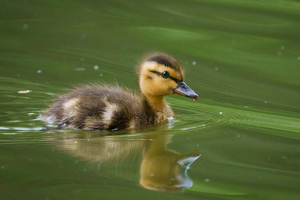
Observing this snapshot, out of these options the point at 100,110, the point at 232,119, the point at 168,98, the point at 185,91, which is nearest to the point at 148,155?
the point at 100,110

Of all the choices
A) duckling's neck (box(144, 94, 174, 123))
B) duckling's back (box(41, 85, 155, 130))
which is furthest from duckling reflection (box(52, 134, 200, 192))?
duckling's neck (box(144, 94, 174, 123))

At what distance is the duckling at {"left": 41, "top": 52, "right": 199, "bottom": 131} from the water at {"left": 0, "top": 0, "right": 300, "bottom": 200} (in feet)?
0.51

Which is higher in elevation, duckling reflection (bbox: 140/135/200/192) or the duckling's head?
the duckling's head

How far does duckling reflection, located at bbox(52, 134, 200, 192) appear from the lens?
3.18 metres

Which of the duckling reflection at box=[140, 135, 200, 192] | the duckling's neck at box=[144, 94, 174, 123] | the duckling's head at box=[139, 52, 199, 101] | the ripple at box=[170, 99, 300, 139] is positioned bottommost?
the duckling reflection at box=[140, 135, 200, 192]

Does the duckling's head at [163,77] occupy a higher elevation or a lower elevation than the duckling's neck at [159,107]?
higher

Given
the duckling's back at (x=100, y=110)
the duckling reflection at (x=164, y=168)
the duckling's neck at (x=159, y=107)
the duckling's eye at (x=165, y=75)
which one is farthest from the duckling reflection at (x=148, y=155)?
the duckling's eye at (x=165, y=75)

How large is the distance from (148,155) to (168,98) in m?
1.99

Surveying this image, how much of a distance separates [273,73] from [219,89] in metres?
0.76

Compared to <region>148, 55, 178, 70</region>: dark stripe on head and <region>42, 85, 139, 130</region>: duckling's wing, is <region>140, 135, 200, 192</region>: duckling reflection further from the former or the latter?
<region>148, 55, 178, 70</region>: dark stripe on head

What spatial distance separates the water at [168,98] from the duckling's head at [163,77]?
0.30 m

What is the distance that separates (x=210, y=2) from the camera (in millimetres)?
7668

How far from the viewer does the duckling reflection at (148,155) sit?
3.18 meters

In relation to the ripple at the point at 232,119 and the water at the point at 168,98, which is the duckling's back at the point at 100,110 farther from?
the ripple at the point at 232,119
